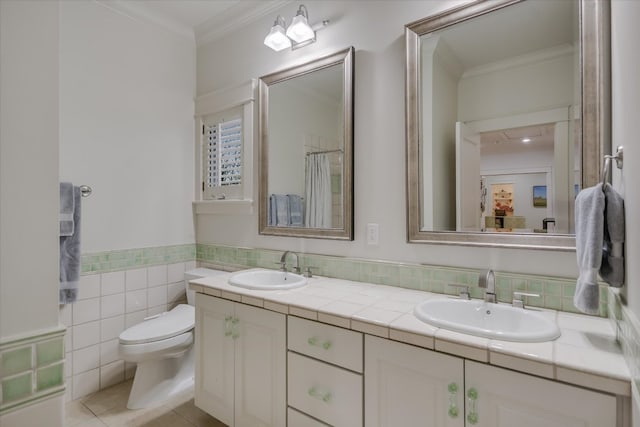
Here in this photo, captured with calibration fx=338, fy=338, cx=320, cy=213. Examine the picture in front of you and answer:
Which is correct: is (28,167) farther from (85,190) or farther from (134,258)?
(134,258)

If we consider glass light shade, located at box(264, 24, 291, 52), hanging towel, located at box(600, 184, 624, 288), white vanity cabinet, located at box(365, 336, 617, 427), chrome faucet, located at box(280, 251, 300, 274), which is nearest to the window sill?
chrome faucet, located at box(280, 251, 300, 274)

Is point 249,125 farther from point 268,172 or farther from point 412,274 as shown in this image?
point 412,274

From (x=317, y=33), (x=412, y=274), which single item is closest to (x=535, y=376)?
(x=412, y=274)

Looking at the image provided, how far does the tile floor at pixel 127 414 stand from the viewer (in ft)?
6.13

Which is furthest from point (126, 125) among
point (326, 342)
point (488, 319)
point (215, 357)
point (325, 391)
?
point (488, 319)

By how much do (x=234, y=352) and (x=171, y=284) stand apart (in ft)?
3.89

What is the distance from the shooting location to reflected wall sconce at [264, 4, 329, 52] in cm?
195

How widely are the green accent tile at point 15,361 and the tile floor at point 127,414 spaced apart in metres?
1.32

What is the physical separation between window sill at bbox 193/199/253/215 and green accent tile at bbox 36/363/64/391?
1.57m

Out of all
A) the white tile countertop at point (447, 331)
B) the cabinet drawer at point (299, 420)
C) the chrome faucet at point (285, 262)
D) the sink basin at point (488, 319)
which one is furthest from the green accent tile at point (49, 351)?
the chrome faucet at point (285, 262)

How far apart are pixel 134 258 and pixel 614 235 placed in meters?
2.56

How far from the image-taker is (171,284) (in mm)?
2570

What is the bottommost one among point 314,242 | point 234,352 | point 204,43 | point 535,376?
point 234,352

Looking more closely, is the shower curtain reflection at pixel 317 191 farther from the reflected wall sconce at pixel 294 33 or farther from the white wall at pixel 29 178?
the white wall at pixel 29 178
